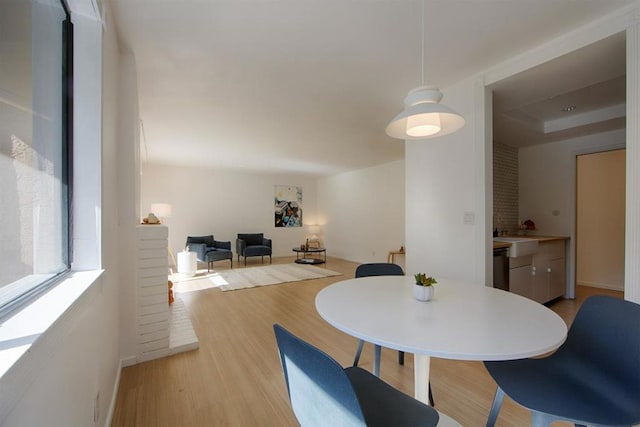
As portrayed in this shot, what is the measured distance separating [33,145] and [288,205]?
24.0ft

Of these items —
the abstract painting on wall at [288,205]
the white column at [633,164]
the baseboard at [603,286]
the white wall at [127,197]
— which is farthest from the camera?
the abstract painting on wall at [288,205]

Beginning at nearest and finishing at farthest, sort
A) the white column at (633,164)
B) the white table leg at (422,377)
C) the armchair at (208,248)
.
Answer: the white table leg at (422,377) → the white column at (633,164) → the armchair at (208,248)


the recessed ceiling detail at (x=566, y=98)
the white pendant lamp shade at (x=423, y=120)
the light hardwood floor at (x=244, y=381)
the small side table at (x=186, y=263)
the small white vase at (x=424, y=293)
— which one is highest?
the recessed ceiling detail at (x=566, y=98)

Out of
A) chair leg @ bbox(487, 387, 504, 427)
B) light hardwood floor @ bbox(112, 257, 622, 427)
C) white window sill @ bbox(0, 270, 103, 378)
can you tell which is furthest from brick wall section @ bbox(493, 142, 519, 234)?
white window sill @ bbox(0, 270, 103, 378)

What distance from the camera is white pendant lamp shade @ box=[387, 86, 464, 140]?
1386 millimetres

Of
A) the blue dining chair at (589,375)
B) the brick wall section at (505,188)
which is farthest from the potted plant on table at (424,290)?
the brick wall section at (505,188)

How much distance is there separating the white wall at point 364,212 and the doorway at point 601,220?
10.0 feet

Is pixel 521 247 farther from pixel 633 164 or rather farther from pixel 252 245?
pixel 252 245

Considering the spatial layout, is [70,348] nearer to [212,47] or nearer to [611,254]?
[212,47]

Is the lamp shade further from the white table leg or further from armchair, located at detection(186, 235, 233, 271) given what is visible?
the white table leg

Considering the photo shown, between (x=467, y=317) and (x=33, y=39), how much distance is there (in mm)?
1991

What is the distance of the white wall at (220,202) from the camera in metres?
6.54

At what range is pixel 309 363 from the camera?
75 centimetres

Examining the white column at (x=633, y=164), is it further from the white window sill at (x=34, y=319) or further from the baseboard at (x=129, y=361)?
the baseboard at (x=129, y=361)
